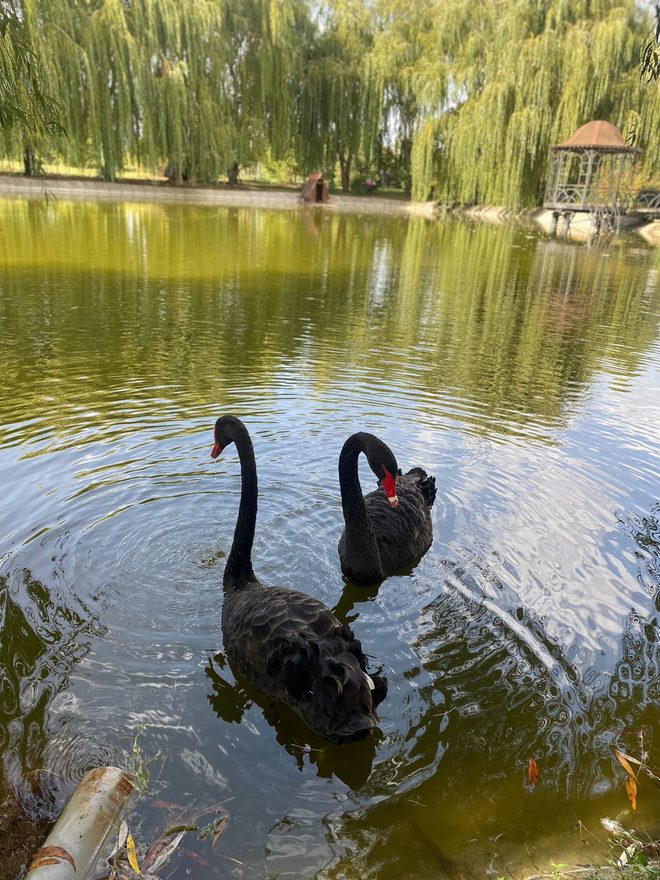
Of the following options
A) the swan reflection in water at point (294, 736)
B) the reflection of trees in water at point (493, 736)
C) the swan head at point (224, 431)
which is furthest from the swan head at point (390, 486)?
Answer: the swan reflection in water at point (294, 736)

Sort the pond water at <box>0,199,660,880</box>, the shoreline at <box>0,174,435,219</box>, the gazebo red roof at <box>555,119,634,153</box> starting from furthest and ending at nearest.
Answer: the shoreline at <box>0,174,435,219</box>
the gazebo red roof at <box>555,119,634,153</box>
the pond water at <box>0,199,660,880</box>

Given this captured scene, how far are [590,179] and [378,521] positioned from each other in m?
25.2

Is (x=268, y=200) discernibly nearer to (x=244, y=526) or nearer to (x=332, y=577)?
(x=332, y=577)

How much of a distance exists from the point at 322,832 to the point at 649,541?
2.90m

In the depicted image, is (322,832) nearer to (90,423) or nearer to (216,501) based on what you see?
(216,501)

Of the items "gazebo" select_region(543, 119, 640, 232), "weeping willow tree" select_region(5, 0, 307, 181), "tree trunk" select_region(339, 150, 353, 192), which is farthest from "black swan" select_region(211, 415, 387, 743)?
"tree trunk" select_region(339, 150, 353, 192)

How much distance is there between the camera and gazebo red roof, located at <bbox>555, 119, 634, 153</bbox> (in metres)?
22.1

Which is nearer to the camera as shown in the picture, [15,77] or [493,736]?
[493,736]

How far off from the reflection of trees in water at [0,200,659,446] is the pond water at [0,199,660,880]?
2.9 inches

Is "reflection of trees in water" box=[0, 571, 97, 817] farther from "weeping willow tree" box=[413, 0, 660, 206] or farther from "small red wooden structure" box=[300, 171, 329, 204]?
"small red wooden structure" box=[300, 171, 329, 204]

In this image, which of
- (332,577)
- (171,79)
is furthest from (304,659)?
(171,79)

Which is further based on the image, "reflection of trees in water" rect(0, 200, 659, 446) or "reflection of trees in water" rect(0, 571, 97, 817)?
"reflection of trees in water" rect(0, 200, 659, 446)

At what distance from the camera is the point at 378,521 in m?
3.99

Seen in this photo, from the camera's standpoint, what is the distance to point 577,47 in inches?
949
